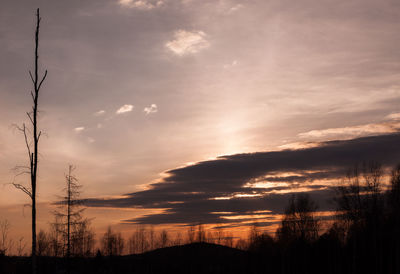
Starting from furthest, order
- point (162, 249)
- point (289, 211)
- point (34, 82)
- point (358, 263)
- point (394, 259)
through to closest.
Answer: point (162, 249) < point (289, 211) < point (358, 263) < point (394, 259) < point (34, 82)

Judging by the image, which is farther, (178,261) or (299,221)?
(178,261)

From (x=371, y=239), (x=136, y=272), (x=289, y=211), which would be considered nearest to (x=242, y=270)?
(x=289, y=211)

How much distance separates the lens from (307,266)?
71.8 m

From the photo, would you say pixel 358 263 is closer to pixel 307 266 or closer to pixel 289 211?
pixel 307 266

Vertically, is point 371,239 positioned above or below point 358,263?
above

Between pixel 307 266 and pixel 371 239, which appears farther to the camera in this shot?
pixel 307 266

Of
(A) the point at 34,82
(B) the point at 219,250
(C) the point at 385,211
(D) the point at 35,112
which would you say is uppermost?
(A) the point at 34,82

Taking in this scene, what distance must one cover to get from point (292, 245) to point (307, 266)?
640cm

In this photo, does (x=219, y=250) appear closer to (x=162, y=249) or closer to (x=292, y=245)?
(x=162, y=249)

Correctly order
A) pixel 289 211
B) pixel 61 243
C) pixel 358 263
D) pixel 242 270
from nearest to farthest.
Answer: pixel 61 243, pixel 358 263, pixel 289 211, pixel 242 270

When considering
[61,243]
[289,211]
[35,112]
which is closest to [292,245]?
[289,211]

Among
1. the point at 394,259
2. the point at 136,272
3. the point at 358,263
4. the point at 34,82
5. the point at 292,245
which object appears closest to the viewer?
the point at 34,82

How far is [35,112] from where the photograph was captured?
1866 centimetres

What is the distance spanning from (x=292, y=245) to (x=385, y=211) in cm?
2287
